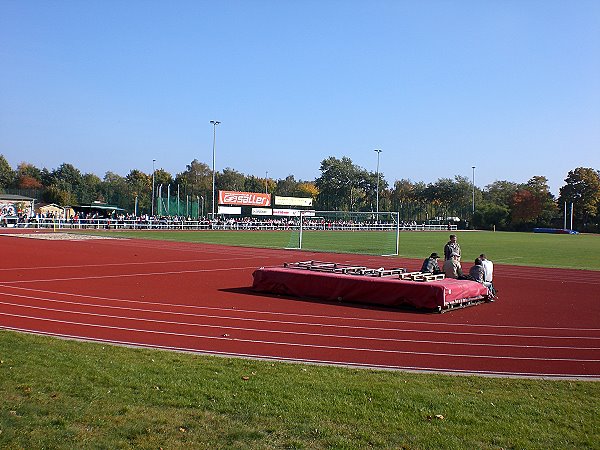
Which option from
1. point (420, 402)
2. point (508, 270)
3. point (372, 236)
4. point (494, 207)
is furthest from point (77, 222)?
point (494, 207)

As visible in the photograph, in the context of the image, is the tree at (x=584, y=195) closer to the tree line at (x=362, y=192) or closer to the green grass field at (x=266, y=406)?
the tree line at (x=362, y=192)

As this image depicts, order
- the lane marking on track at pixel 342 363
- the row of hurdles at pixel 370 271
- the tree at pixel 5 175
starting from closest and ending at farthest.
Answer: the lane marking on track at pixel 342 363, the row of hurdles at pixel 370 271, the tree at pixel 5 175

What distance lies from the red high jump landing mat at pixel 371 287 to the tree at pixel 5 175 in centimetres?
11345

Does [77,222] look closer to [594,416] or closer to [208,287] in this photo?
[208,287]

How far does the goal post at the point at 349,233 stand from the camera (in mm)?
40250

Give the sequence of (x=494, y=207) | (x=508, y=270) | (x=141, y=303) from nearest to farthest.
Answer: (x=141, y=303)
(x=508, y=270)
(x=494, y=207)

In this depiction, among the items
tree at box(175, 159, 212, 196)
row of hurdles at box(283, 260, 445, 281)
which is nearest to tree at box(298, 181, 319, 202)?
tree at box(175, 159, 212, 196)

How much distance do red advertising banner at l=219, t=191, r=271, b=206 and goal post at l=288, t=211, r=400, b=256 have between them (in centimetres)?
2982

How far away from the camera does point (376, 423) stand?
19.8 feet

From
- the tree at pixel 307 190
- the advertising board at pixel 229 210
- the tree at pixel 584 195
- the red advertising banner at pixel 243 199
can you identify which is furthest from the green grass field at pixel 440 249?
the tree at pixel 307 190

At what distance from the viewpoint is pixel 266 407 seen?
6.43 metres

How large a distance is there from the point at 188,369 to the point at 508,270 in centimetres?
2129

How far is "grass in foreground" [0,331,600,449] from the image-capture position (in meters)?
5.57

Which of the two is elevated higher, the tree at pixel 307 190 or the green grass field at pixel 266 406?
the tree at pixel 307 190
